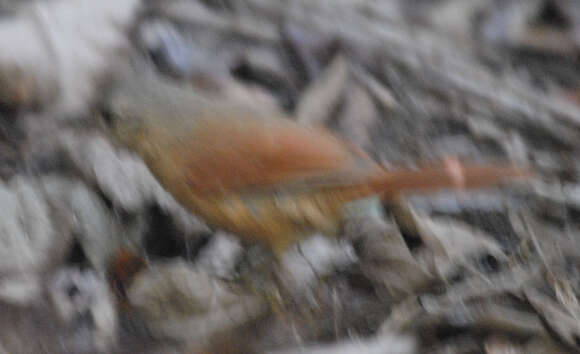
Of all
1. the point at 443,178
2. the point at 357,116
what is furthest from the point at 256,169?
the point at 357,116

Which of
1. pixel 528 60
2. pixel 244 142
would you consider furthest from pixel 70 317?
pixel 528 60

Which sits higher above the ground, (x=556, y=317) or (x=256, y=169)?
(x=256, y=169)

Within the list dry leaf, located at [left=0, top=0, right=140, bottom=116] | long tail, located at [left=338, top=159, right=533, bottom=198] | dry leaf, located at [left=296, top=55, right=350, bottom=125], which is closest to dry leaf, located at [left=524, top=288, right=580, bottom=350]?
long tail, located at [left=338, top=159, right=533, bottom=198]

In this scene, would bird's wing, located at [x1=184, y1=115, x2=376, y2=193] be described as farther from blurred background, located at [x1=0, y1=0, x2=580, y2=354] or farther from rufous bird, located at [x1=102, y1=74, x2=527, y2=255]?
blurred background, located at [x1=0, y1=0, x2=580, y2=354]

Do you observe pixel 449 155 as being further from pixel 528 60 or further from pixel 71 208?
pixel 71 208

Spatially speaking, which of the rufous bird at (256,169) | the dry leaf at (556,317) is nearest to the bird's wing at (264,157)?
the rufous bird at (256,169)

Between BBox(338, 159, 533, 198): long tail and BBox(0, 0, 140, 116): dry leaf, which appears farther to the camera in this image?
BBox(0, 0, 140, 116): dry leaf

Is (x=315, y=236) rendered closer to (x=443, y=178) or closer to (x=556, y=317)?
(x=443, y=178)

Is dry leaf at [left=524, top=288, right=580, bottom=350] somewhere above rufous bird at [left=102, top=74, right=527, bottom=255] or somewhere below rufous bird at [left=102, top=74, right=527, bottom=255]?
below
